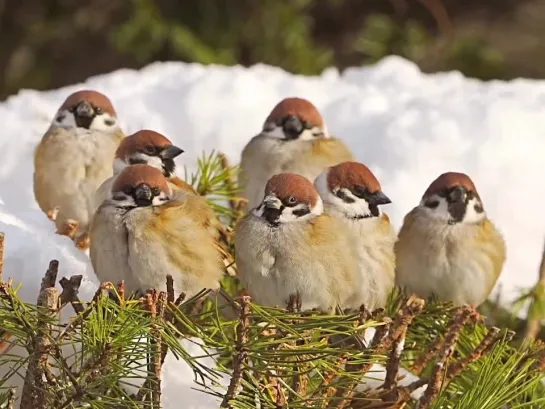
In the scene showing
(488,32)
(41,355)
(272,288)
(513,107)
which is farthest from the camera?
(488,32)

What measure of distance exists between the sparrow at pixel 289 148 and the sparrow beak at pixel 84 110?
452 millimetres

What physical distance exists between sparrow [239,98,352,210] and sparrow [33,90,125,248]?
1.28ft

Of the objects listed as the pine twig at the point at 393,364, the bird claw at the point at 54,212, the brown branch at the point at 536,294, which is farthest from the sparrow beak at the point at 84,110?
the pine twig at the point at 393,364

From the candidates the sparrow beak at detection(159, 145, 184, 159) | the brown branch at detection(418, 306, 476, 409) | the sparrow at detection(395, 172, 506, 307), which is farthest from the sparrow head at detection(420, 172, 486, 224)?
the brown branch at detection(418, 306, 476, 409)

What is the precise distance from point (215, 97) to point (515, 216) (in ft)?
4.00

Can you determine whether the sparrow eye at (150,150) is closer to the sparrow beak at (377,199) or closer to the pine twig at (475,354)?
the sparrow beak at (377,199)

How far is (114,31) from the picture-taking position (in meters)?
5.41

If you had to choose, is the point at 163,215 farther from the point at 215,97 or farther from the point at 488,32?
the point at 488,32

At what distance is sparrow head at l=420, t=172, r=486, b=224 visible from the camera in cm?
227

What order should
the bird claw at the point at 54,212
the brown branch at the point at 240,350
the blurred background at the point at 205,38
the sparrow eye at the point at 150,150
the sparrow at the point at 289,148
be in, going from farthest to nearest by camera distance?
the blurred background at the point at 205,38 → the sparrow at the point at 289,148 → the bird claw at the point at 54,212 → the sparrow eye at the point at 150,150 → the brown branch at the point at 240,350

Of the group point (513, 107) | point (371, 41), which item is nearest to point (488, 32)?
point (371, 41)

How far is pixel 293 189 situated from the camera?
1912 millimetres

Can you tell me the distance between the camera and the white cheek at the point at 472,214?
2344 millimetres

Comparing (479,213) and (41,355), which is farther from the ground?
(479,213)
